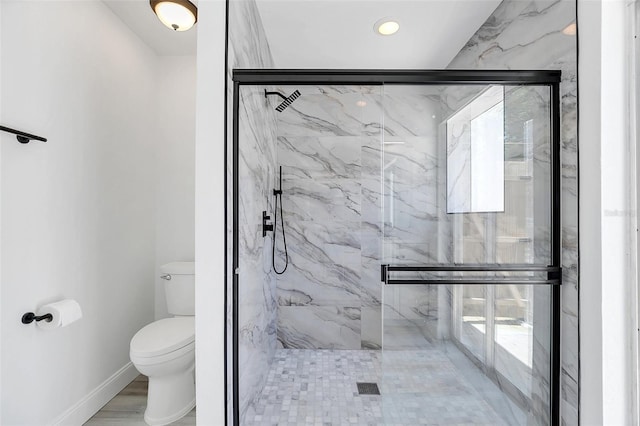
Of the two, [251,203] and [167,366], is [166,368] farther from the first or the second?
[251,203]

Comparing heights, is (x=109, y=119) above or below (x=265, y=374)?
above

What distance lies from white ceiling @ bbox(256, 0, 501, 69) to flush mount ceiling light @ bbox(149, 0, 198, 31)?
440 mm

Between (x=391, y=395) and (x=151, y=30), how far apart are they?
9.33 feet

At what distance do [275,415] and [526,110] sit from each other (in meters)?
2.13

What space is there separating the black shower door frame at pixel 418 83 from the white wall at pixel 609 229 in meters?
0.16

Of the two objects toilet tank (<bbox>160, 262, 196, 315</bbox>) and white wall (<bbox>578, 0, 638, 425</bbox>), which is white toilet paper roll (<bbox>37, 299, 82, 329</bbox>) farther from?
white wall (<bbox>578, 0, 638, 425</bbox>)

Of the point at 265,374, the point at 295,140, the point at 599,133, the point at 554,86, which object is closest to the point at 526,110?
the point at 554,86

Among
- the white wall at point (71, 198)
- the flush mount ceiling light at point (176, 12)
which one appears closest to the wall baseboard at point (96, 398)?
the white wall at point (71, 198)

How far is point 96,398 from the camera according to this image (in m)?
1.97

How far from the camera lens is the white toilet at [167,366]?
176 cm

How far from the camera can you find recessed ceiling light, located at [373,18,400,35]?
2.12 metres

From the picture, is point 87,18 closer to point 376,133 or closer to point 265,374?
point 376,133

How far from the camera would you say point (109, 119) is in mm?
2146

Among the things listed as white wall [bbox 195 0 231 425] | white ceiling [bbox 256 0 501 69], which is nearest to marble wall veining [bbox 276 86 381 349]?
white ceiling [bbox 256 0 501 69]
